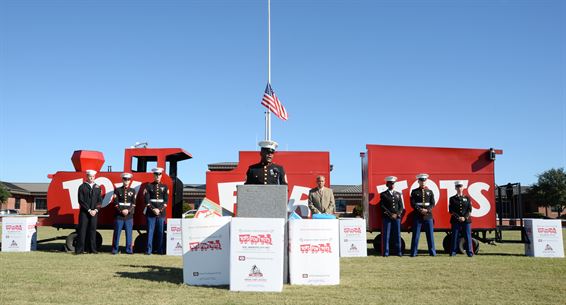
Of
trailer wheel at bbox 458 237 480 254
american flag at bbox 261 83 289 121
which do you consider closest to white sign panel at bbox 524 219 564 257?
trailer wheel at bbox 458 237 480 254

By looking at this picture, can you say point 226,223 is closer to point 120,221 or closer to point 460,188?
point 120,221

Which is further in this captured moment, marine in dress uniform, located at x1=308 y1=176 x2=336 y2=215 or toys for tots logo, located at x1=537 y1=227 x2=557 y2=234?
toys for tots logo, located at x1=537 y1=227 x2=557 y2=234

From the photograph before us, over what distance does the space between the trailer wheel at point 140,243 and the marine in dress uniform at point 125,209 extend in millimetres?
586

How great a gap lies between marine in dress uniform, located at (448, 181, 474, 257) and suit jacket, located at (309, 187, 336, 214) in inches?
135

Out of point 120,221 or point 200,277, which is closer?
point 200,277

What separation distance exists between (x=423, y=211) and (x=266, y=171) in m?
6.00

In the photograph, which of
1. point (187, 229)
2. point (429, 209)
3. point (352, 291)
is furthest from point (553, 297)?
point (429, 209)

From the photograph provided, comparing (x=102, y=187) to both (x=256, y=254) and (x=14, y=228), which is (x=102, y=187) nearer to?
(x=14, y=228)

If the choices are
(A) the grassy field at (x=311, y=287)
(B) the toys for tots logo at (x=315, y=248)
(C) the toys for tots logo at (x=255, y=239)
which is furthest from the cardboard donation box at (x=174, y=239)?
(C) the toys for tots logo at (x=255, y=239)

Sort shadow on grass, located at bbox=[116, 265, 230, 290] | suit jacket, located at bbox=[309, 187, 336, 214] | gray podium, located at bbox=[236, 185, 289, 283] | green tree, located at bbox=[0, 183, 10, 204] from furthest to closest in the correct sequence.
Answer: green tree, located at bbox=[0, 183, 10, 204] < suit jacket, located at bbox=[309, 187, 336, 214] < shadow on grass, located at bbox=[116, 265, 230, 290] < gray podium, located at bbox=[236, 185, 289, 283]

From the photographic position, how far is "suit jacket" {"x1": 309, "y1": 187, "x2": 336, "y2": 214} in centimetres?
1166

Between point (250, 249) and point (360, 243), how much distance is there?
6546mm

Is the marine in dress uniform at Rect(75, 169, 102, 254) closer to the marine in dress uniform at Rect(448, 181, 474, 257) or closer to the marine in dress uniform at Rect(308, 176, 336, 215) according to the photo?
the marine in dress uniform at Rect(308, 176, 336, 215)

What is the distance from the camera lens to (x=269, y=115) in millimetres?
19984
